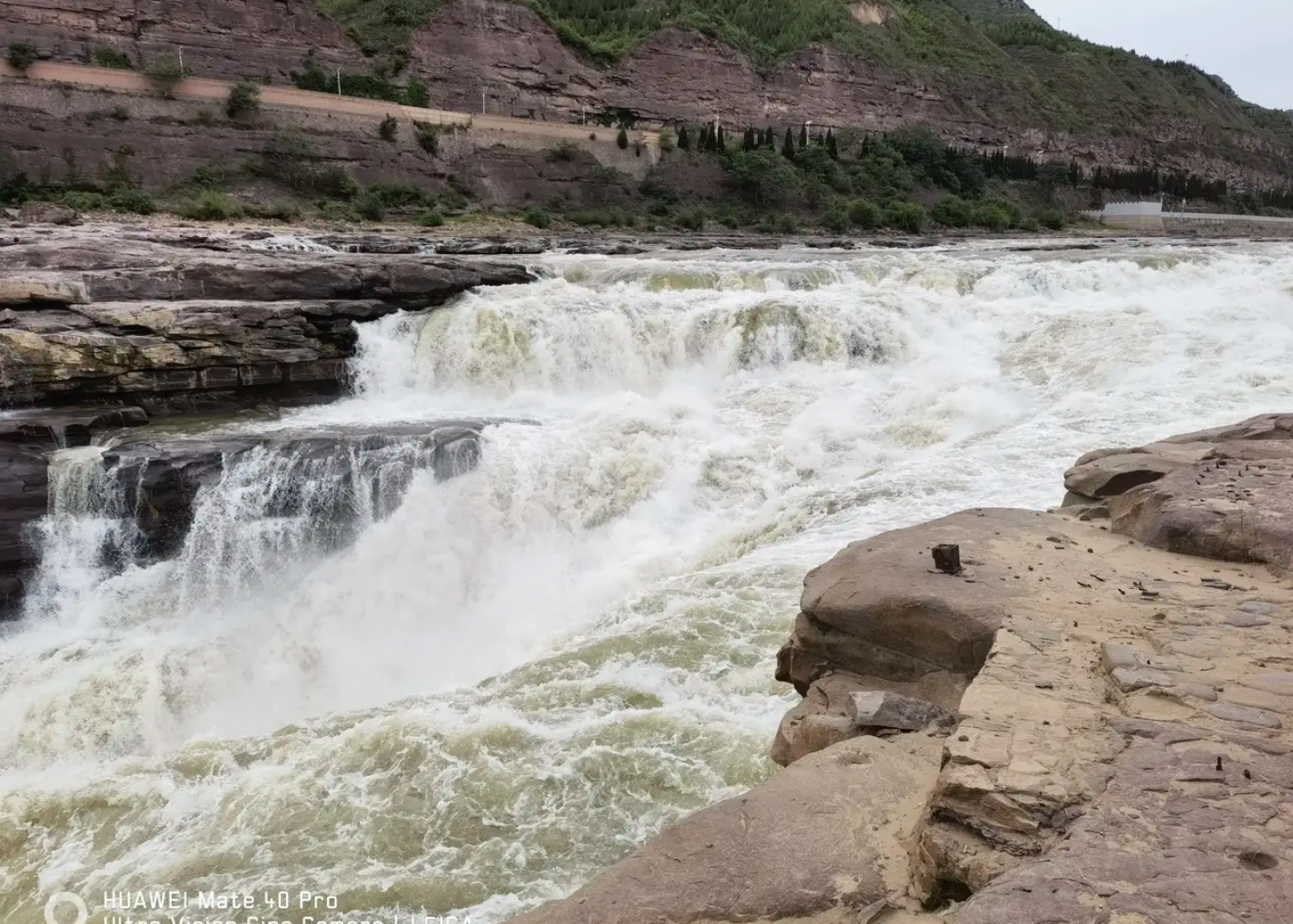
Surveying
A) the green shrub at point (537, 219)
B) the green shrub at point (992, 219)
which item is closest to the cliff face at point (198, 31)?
the green shrub at point (537, 219)

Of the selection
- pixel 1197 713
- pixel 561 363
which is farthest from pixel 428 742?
pixel 561 363

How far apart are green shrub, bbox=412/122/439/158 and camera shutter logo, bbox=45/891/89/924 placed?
35.3 m

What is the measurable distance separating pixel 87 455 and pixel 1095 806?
9.77 m

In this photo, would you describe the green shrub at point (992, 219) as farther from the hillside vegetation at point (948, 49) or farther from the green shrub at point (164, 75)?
the green shrub at point (164, 75)

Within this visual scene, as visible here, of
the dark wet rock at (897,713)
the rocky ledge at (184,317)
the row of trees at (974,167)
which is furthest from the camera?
the row of trees at (974,167)

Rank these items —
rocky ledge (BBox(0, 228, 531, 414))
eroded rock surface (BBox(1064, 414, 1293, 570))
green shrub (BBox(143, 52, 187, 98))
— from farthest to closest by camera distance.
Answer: green shrub (BBox(143, 52, 187, 98)) < rocky ledge (BBox(0, 228, 531, 414)) < eroded rock surface (BBox(1064, 414, 1293, 570))

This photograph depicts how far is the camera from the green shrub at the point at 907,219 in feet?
118

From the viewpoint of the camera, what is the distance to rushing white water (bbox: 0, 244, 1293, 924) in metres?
4.83

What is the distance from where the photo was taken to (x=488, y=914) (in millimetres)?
4016

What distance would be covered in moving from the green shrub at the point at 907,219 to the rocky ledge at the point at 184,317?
26.4m

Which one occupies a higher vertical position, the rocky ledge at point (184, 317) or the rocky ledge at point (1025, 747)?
the rocky ledge at point (184, 317)

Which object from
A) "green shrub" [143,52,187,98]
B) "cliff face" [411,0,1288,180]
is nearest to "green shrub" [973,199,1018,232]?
"cliff face" [411,0,1288,180]

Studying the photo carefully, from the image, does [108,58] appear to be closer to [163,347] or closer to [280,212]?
[280,212]

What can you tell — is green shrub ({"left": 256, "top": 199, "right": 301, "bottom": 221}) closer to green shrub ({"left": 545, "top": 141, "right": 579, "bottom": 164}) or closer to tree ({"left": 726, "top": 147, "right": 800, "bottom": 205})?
green shrub ({"left": 545, "top": 141, "right": 579, "bottom": 164})
